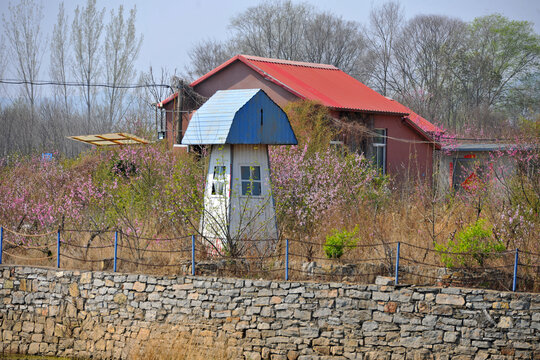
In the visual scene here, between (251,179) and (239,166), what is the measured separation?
395mm

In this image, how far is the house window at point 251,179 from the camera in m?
14.7

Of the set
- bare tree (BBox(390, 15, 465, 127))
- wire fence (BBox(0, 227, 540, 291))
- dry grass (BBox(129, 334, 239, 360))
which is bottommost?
dry grass (BBox(129, 334, 239, 360))

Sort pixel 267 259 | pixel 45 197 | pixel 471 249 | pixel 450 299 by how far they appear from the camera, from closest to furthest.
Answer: pixel 450 299 → pixel 471 249 → pixel 267 259 → pixel 45 197

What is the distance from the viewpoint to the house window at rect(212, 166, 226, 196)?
48.1 feet

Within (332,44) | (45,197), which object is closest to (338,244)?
(45,197)

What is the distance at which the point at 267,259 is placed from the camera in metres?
14.1

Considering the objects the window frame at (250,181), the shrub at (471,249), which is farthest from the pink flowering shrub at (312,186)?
the shrub at (471,249)

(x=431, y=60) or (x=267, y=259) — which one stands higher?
(x=431, y=60)

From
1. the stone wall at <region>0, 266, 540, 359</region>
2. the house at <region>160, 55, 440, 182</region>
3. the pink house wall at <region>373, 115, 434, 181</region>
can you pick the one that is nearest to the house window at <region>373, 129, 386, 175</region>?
the house at <region>160, 55, 440, 182</region>

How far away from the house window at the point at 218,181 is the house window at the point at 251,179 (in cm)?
43

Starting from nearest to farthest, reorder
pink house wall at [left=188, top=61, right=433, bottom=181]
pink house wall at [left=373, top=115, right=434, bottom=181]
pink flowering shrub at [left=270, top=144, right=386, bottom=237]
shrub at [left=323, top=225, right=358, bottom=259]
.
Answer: shrub at [left=323, top=225, right=358, bottom=259] < pink flowering shrub at [left=270, top=144, right=386, bottom=237] < pink house wall at [left=188, top=61, right=433, bottom=181] < pink house wall at [left=373, top=115, right=434, bottom=181]

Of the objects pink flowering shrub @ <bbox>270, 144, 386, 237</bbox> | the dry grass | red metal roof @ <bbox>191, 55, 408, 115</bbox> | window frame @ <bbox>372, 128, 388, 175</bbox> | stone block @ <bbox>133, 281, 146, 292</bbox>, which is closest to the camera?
the dry grass

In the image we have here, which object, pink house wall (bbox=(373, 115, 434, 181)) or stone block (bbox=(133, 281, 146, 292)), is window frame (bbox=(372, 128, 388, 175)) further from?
stone block (bbox=(133, 281, 146, 292))

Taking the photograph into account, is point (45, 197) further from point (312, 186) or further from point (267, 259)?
point (267, 259)
